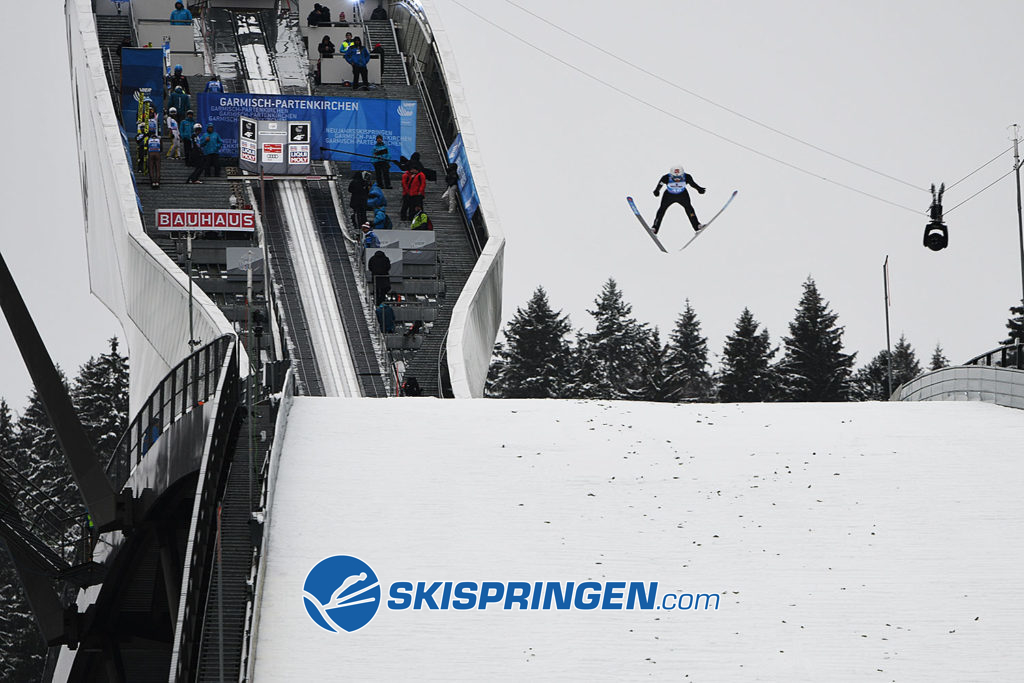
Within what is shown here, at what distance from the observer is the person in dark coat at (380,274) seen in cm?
2916

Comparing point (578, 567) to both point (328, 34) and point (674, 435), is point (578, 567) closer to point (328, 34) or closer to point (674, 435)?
point (674, 435)

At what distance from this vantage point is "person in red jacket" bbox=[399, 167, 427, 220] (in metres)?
32.2

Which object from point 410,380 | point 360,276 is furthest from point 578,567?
point 360,276

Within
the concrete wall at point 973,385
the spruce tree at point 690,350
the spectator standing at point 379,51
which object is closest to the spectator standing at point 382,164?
the spectator standing at point 379,51

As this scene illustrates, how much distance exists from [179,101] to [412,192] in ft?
19.6

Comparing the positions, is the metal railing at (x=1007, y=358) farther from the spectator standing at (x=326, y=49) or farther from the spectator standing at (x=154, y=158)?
the spectator standing at (x=326, y=49)

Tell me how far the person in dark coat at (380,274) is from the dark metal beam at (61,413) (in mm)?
10144

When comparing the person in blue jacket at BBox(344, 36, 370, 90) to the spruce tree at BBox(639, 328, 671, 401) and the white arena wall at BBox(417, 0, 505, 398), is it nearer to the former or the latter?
the white arena wall at BBox(417, 0, 505, 398)

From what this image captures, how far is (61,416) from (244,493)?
2.49m

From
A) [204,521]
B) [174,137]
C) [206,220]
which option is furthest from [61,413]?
[174,137]

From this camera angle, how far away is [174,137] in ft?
116

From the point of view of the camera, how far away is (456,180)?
34.7 m

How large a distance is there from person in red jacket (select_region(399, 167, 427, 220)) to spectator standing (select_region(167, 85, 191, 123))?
5475 mm

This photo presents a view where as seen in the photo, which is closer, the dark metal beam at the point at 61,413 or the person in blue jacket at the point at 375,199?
the dark metal beam at the point at 61,413
